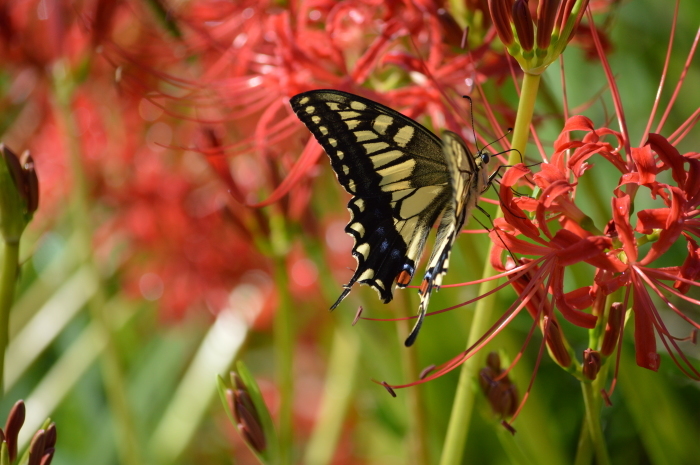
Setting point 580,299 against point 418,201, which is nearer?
point 580,299

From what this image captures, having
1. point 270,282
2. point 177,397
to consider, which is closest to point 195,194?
point 270,282

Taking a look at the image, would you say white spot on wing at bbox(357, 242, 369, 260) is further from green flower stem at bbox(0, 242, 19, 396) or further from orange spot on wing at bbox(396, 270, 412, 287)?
green flower stem at bbox(0, 242, 19, 396)

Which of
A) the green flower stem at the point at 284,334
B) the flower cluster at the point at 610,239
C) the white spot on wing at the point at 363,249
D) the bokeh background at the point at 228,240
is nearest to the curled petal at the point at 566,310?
the flower cluster at the point at 610,239

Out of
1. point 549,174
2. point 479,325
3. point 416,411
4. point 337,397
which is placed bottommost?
point 337,397

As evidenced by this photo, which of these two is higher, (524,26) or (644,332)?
(524,26)

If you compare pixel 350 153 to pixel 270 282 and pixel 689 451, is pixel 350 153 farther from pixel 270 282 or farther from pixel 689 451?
pixel 270 282

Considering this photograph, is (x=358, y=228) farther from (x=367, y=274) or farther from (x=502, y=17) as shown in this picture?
(x=502, y=17)

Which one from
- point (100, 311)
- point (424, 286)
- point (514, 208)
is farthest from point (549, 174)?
point (100, 311)
